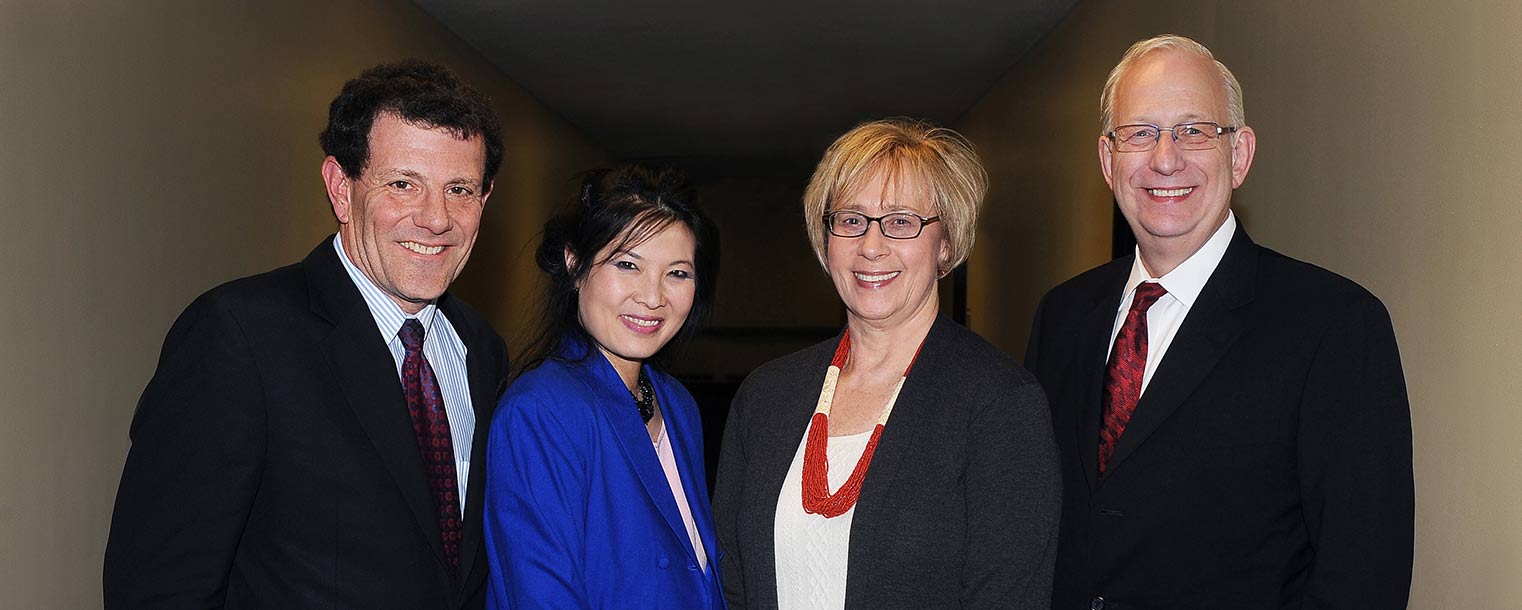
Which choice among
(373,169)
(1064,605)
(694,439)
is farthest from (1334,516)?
(373,169)

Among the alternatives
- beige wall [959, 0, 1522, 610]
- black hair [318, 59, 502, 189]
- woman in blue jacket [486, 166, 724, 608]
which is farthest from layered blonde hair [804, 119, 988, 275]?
beige wall [959, 0, 1522, 610]

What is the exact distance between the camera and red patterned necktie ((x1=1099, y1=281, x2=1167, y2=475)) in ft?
7.61

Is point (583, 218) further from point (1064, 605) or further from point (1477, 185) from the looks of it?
point (1477, 185)

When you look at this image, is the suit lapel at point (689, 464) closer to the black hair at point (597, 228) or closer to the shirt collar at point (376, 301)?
the black hair at point (597, 228)

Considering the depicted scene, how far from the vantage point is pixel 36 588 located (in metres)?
3.77

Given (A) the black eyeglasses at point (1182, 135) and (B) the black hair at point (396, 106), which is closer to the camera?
(B) the black hair at point (396, 106)

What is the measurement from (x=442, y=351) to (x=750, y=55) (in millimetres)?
7094

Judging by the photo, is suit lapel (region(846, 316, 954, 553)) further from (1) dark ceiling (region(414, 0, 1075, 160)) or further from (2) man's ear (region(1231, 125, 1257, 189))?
(1) dark ceiling (region(414, 0, 1075, 160))

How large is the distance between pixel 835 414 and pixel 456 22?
667 centimetres

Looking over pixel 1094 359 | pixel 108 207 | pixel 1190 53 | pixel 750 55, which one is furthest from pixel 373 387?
pixel 750 55

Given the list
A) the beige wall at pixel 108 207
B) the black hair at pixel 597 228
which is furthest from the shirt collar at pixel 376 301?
the beige wall at pixel 108 207

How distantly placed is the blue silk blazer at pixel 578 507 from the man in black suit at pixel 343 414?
14 centimetres

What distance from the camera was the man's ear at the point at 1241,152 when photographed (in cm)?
239

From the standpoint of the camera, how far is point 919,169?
2205 mm
